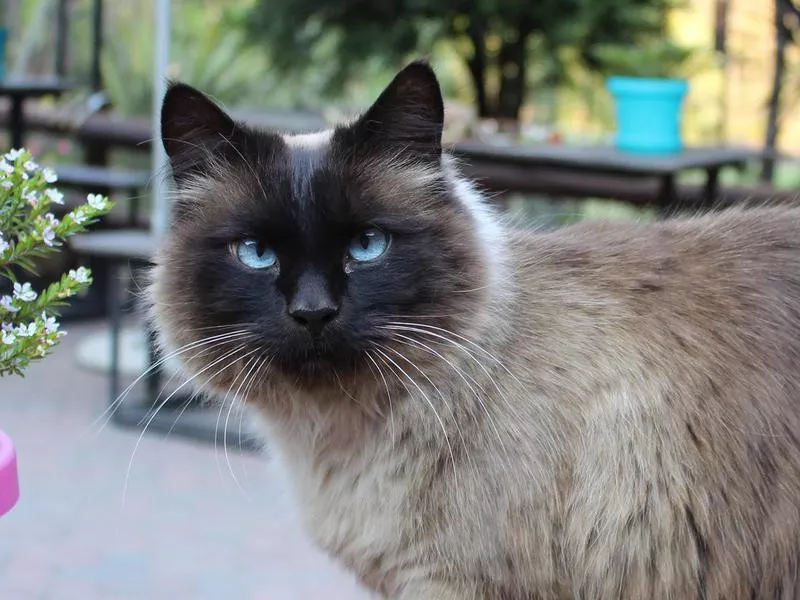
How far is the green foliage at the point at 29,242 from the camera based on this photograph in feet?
4.90

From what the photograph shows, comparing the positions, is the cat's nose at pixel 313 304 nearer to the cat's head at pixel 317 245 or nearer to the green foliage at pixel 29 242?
the cat's head at pixel 317 245

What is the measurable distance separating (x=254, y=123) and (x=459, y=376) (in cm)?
294

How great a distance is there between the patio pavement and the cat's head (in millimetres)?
1112

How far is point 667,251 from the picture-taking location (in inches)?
81.0

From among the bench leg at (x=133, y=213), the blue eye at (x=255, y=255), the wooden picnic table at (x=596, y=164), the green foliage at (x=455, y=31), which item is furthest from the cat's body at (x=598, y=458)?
the bench leg at (x=133, y=213)

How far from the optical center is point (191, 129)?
195 cm

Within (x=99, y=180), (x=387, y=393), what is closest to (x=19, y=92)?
(x=99, y=180)

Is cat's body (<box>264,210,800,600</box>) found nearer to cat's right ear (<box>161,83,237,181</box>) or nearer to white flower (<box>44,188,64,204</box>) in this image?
cat's right ear (<box>161,83,237,181</box>)

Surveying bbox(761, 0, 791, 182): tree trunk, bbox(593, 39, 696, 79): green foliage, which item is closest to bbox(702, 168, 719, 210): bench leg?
bbox(593, 39, 696, 79): green foliage

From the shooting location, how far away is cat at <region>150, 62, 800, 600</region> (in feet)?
6.02

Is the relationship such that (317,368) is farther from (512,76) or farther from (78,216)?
(512,76)

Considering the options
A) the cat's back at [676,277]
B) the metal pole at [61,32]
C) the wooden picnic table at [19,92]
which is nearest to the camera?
the cat's back at [676,277]

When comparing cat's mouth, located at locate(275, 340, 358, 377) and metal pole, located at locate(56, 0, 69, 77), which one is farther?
metal pole, located at locate(56, 0, 69, 77)

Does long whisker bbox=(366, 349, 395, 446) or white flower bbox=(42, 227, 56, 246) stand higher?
white flower bbox=(42, 227, 56, 246)
